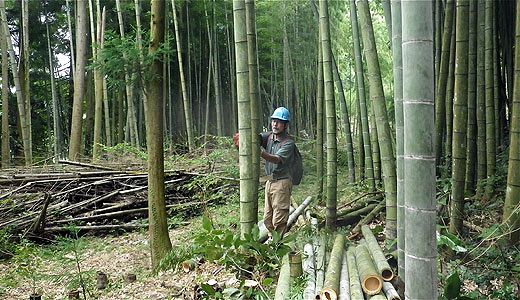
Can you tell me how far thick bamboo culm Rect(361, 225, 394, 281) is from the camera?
2.30 meters

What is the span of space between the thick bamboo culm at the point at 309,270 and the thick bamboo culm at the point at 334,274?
0.07 m

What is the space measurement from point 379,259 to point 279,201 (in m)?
1.27

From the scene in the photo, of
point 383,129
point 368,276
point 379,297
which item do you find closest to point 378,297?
point 379,297

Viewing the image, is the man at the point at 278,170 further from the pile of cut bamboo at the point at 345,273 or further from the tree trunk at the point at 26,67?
the tree trunk at the point at 26,67

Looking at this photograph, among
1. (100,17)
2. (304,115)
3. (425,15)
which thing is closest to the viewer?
(425,15)

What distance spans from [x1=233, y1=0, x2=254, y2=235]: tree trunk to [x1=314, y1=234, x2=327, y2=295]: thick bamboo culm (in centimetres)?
47

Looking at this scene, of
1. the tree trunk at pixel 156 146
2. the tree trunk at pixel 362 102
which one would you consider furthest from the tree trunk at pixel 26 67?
the tree trunk at pixel 362 102

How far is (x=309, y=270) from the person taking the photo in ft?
8.57

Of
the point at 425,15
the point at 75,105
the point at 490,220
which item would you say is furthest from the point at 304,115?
the point at 425,15

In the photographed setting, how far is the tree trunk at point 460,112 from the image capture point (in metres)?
2.63

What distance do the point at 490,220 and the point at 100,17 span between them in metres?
7.91

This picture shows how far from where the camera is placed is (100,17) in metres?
8.96

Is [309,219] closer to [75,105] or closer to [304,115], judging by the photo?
[75,105]

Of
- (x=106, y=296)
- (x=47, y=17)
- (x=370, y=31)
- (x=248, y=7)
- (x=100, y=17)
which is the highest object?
(x=47, y=17)
